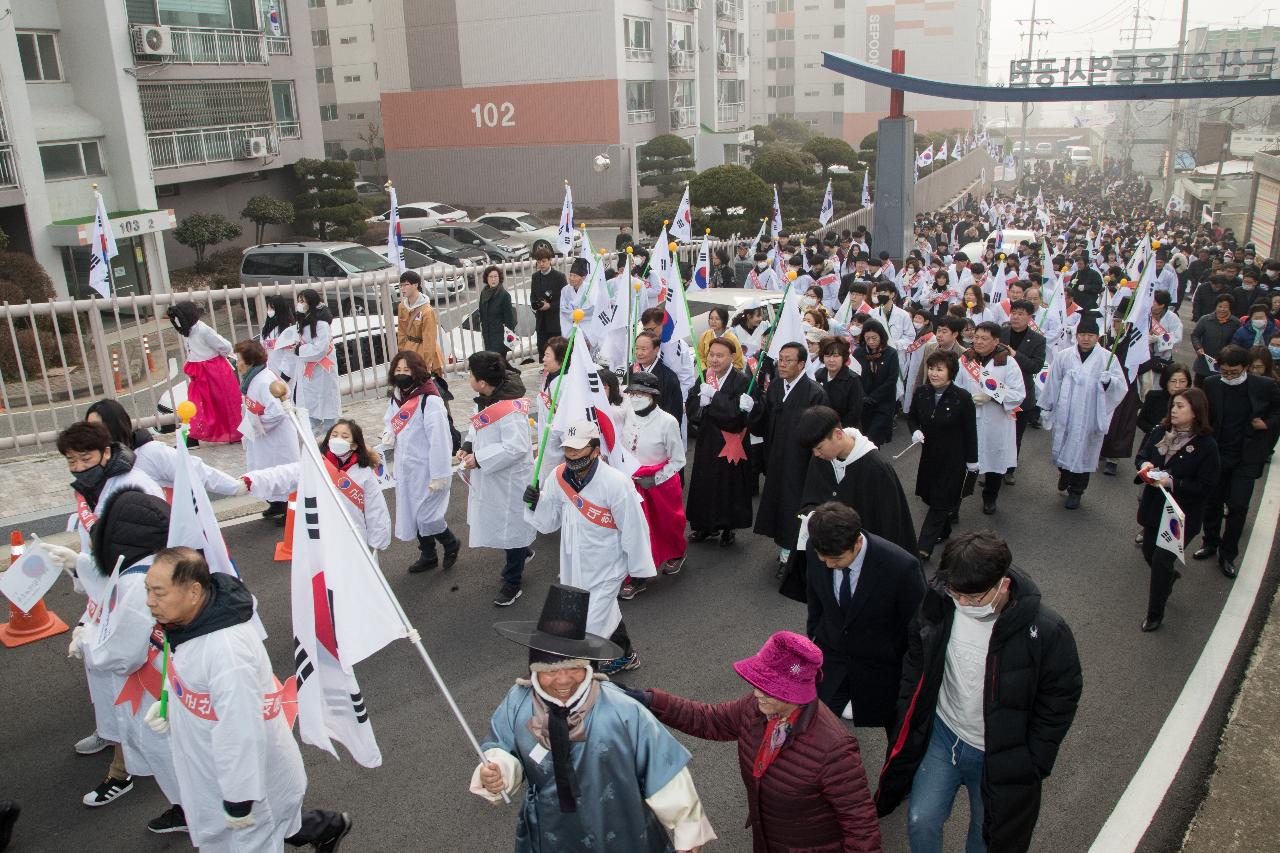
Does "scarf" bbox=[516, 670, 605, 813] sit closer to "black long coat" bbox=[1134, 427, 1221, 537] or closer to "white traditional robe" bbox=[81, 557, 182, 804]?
"white traditional robe" bbox=[81, 557, 182, 804]

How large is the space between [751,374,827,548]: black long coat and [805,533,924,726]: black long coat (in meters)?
2.18

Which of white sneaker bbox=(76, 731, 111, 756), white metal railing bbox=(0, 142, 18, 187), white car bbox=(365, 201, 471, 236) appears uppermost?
white metal railing bbox=(0, 142, 18, 187)

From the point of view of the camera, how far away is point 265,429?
8.16 m

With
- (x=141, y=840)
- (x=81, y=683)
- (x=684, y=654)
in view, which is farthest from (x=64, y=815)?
(x=684, y=654)

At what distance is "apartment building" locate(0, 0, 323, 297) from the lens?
2322 cm

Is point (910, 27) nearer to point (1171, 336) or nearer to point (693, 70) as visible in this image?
point (693, 70)

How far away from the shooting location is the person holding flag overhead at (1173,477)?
6609 mm

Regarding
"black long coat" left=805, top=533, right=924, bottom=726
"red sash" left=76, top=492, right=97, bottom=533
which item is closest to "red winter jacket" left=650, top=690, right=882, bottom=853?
"black long coat" left=805, top=533, right=924, bottom=726

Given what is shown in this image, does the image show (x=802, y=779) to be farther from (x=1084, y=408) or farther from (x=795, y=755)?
(x=1084, y=408)

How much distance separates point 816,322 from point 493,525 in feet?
13.4

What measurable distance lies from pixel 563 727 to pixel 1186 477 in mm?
5308

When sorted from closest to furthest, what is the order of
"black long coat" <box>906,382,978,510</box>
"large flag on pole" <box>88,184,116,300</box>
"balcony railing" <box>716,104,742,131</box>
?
"black long coat" <box>906,382,978,510</box>
"large flag on pole" <box>88,184,116,300</box>
"balcony railing" <box>716,104,742,131</box>

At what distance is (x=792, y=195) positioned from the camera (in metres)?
34.2

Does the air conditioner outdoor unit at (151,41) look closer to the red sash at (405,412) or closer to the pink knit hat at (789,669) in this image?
the red sash at (405,412)
